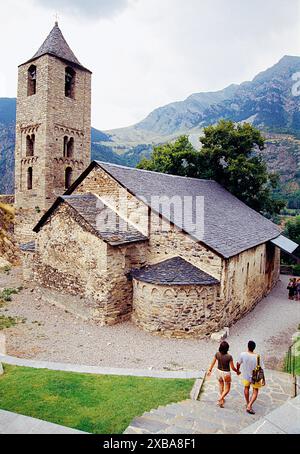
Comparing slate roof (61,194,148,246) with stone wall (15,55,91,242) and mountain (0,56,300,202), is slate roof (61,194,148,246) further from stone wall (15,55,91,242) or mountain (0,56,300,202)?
mountain (0,56,300,202)

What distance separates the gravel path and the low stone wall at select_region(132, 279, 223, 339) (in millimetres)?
427

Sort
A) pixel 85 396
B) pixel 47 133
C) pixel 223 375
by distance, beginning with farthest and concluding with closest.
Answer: pixel 47 133 < pixel 85 396 < pixel 223 375

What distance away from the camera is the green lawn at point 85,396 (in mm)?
6711

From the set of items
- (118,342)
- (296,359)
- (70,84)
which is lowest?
(118,342)

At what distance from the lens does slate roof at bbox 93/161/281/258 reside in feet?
48.2

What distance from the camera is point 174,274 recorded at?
1358 cm

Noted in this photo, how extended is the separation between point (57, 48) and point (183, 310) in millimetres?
21381

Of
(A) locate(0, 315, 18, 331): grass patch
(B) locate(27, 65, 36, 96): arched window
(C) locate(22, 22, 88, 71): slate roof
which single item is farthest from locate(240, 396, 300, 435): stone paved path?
(B) locate(27, 65, 36, 96): arched window

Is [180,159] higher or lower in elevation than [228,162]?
higher

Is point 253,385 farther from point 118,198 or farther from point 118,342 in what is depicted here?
point 118,198

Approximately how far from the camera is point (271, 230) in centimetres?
2378

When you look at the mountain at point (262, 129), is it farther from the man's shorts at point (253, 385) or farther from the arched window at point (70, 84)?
the man's shorts at point (253, 385)

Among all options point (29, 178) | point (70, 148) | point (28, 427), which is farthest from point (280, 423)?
point (29, 178)

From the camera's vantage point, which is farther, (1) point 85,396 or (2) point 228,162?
(2) point 228,162
